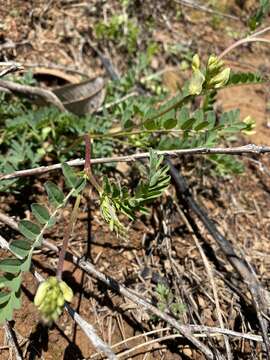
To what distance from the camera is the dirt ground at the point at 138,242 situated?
74.0 inches

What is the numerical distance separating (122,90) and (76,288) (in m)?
1.41

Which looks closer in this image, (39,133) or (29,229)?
(29,229)

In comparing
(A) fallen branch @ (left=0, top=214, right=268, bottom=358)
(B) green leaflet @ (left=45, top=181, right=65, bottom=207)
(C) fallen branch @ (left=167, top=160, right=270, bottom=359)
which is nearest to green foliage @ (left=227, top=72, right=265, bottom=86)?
(C) fallen branch @ (left=167, top=160, right=270, bottom=359)

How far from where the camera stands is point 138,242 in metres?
2.27

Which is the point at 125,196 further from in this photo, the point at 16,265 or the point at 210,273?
the point at 210,273

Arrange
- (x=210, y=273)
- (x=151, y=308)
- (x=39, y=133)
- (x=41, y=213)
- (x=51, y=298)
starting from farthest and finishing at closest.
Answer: (x=39, y=133) < (x=210, y=273) < (x=151, y=308) < (x=41, y=213) < (x=51, y=298)

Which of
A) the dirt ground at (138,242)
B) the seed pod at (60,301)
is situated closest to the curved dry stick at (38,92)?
the dirt ground at (138,242)

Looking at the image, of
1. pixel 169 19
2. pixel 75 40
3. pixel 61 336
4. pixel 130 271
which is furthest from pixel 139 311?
pixel 169 19

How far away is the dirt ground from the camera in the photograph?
1.88 meters

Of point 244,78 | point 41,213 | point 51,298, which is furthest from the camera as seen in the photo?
point 244,78

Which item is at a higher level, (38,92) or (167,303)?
(38,92)

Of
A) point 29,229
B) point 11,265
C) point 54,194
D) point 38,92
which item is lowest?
point 11,265

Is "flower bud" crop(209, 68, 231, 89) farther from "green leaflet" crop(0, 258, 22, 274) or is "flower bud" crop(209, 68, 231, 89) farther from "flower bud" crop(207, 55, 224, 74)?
"green leaflet" crop(0, 258, 22, 274)

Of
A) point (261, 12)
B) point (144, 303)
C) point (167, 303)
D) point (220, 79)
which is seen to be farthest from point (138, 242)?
point (261, 12)
